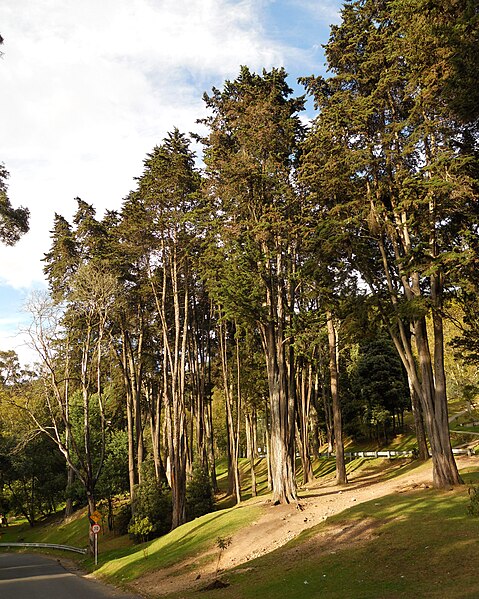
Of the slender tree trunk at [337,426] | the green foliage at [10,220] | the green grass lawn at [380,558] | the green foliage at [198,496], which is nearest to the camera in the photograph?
the green grass lawn at [380,558]

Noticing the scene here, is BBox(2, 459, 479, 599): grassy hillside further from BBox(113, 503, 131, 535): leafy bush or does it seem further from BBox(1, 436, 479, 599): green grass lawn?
BBox(113, 503, 131, 535): leafy bush

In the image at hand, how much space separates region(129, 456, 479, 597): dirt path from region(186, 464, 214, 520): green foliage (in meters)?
7.05

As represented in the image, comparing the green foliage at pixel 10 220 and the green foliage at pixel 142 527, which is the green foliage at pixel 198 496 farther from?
the green foliage at pixel 10 220

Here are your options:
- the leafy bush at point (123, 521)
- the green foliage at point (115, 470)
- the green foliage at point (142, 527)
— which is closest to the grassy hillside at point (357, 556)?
the green foliage at point (142, 527)

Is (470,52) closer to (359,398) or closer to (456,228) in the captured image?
(456,228)

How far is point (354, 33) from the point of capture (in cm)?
2064

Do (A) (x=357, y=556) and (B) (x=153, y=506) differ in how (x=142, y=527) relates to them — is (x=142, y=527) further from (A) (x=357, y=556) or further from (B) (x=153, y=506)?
(A) (x=357, y=556)

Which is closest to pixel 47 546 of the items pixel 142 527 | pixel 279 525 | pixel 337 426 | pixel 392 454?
pixel 142 527

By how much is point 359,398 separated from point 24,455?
3266cm

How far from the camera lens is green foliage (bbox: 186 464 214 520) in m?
30.2

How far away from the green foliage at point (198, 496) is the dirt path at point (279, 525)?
705cm

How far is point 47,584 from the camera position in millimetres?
19375

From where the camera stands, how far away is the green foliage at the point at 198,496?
30.2 meters

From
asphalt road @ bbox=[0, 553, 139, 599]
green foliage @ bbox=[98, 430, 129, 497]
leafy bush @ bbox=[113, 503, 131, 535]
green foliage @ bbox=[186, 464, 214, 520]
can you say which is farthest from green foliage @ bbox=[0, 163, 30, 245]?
green foliage @ bbox=[98, 430, 129, 497]
